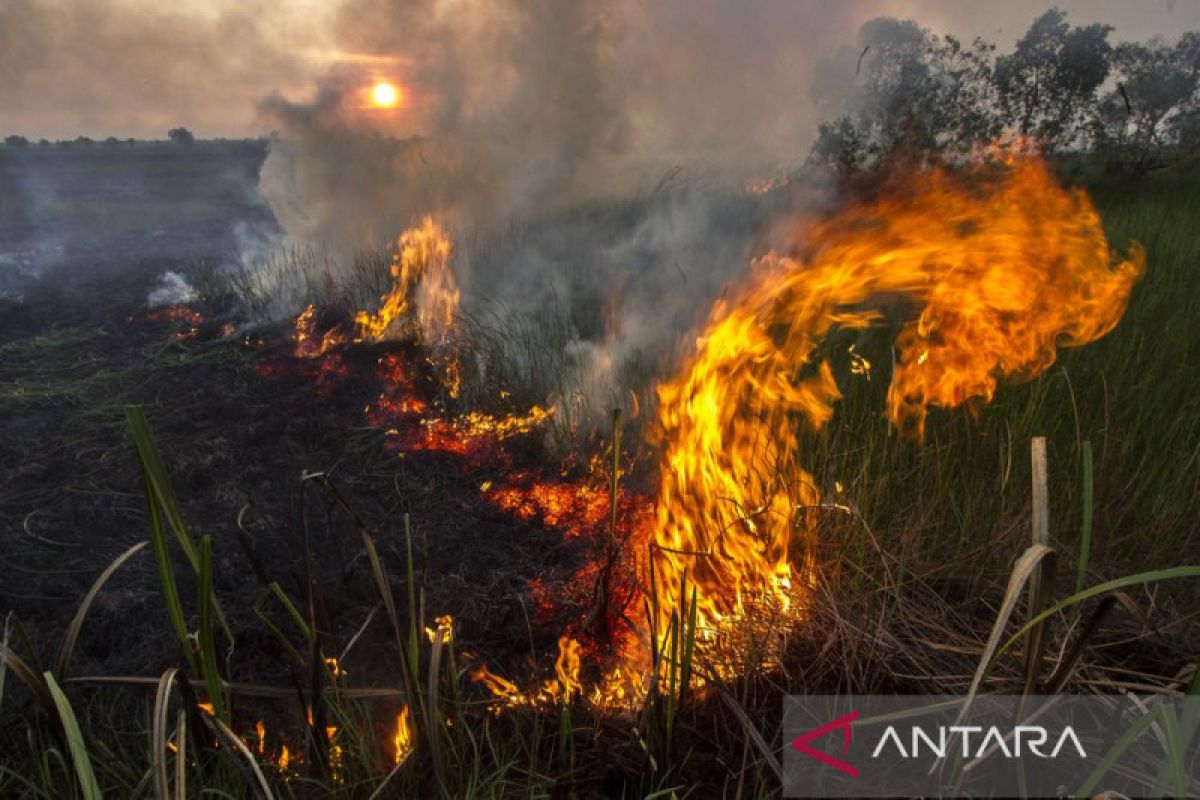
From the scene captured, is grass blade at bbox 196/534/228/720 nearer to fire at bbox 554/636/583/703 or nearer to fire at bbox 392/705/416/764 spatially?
fire at bbox 392/705/416/764

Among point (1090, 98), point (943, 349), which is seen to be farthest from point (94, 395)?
point (1090, 98)

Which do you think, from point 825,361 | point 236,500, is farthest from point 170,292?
point 825,361

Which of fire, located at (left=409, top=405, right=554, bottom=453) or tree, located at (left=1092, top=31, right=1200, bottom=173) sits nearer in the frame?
fire, located at (left=409, top=405, right=554, bottom=453)

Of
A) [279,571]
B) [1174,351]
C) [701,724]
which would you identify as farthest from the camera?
[1174,351]

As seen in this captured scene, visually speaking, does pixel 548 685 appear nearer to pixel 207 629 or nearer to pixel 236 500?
pixel 207 629

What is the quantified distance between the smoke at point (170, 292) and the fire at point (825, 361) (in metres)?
8.29

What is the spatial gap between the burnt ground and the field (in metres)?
0.02

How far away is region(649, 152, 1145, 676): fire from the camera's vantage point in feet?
9.56

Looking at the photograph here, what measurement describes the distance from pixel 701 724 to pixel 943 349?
87.7 inches

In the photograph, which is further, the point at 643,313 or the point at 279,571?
the point at 643,313

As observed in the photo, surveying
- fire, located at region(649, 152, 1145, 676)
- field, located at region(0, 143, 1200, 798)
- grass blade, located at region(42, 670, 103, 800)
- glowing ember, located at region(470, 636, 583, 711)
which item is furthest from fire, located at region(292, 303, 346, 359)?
grass blade, located at region(42, 670, 103, 800)

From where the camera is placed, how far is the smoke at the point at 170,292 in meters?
9.27

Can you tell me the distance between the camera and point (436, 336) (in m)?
6.14

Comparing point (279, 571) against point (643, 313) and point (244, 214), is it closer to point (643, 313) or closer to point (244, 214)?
point (643, 313)
